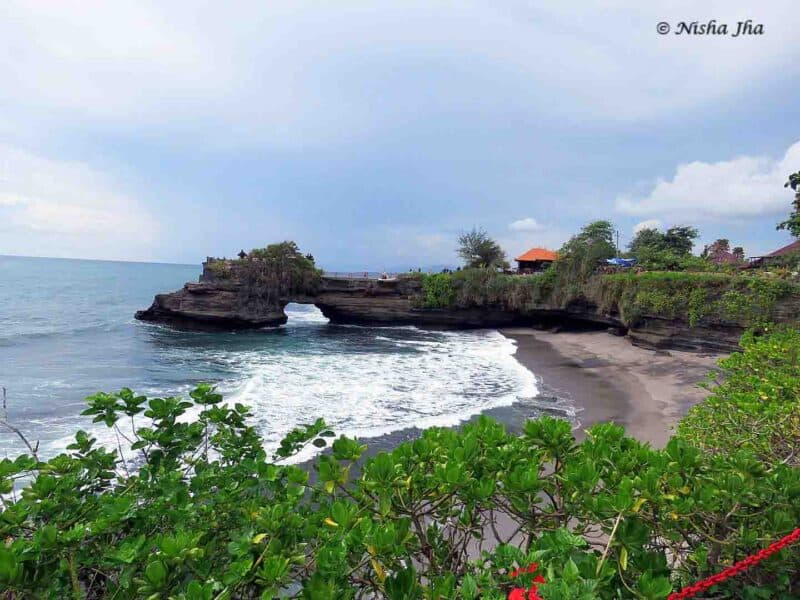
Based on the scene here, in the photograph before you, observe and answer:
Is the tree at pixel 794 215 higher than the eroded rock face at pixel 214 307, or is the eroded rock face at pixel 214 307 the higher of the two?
the tree at pixel 794 215

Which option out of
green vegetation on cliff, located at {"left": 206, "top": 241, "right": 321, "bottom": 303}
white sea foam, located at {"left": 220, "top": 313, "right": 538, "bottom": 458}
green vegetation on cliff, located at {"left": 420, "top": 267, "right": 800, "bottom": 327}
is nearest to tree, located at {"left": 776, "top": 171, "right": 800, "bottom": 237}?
green vegetation on cliff, located at {"left": 420, "top": 267, "right": 800, "bottom": 327}

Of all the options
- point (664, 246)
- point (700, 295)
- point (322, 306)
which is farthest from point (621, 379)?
point (664, 246)

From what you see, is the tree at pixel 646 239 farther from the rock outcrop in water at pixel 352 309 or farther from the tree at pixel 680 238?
the rock outcrop in water at pixel 352 309

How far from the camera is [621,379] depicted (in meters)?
15.9

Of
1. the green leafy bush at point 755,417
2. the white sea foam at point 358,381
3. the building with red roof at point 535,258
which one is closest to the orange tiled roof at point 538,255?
the building with red roof at point 535,258

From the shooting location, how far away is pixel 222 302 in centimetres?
3048

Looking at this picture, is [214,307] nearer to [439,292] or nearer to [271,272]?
[271,272]

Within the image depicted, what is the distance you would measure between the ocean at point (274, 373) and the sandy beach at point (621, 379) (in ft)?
4.69

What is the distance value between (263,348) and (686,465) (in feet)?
79.3

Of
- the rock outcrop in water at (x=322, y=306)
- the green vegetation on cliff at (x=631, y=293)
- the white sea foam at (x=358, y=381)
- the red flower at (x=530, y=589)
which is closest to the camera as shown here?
the red flower at (x=530, y=589)

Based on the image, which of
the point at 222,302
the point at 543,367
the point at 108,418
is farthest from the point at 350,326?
the point at 108,418

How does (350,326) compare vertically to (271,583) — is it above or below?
below

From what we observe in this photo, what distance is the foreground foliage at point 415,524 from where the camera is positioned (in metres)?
1.49

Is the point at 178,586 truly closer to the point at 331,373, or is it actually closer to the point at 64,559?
the point at 64,559
